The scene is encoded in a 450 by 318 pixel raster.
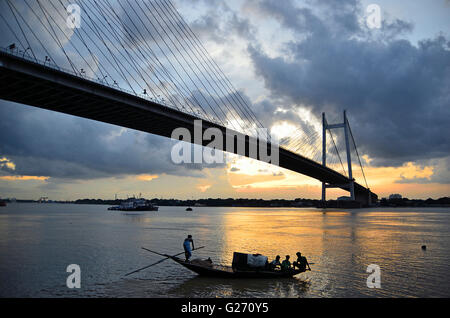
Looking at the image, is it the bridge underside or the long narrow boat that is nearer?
the long narrow boat

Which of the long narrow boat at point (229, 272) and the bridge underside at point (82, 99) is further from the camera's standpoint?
the bridge underside at point (82, 99)

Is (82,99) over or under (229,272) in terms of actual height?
over

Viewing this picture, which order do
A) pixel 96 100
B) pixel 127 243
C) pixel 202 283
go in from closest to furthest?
pixel 202 283, pixel 127 243, pixel 96 100

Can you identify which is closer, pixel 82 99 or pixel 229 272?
pixel 229 272

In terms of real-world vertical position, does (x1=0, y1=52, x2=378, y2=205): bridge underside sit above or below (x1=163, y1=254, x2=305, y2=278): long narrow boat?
above

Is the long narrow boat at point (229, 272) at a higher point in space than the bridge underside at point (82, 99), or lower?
lower

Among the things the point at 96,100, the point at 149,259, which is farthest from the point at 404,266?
the point at 96,100
